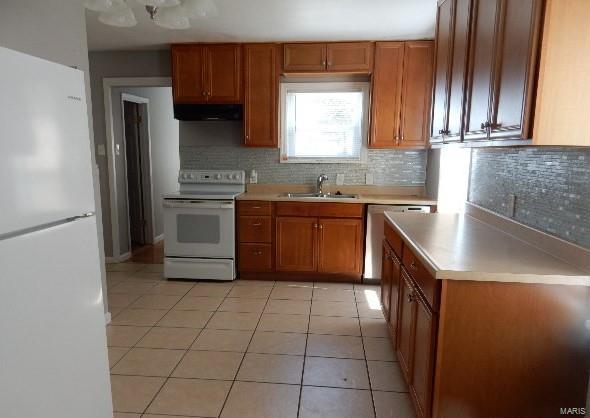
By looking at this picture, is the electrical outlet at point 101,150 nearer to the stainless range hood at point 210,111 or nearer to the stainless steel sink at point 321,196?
the stainless range hood at point 210,111

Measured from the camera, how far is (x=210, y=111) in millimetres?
3758

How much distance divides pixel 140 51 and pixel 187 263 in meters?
2.28

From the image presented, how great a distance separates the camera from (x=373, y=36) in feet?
11.4

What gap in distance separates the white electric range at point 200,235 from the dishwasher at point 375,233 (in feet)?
4.24

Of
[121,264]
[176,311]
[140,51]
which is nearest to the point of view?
[176,311]

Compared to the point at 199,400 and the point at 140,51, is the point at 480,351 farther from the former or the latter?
the point at 140,51

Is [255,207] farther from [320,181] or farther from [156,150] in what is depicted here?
[156,150]

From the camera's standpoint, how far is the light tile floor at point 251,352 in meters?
1.98

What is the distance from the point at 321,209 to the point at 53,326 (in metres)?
2.64

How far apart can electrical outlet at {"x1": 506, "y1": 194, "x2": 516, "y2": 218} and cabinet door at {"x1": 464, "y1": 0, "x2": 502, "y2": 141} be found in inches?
19.8

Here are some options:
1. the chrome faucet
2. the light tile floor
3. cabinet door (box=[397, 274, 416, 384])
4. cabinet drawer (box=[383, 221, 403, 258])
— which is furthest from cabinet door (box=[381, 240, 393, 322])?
the chrome faucet

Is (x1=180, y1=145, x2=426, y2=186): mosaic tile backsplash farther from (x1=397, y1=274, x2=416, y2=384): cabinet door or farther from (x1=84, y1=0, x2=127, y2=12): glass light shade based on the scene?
(x1=84, y1=0, x2=127, y2=12): glass light shade

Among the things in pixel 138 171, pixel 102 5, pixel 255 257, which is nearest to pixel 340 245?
pixel 255 257

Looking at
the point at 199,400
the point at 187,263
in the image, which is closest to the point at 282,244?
the point at 187,263
